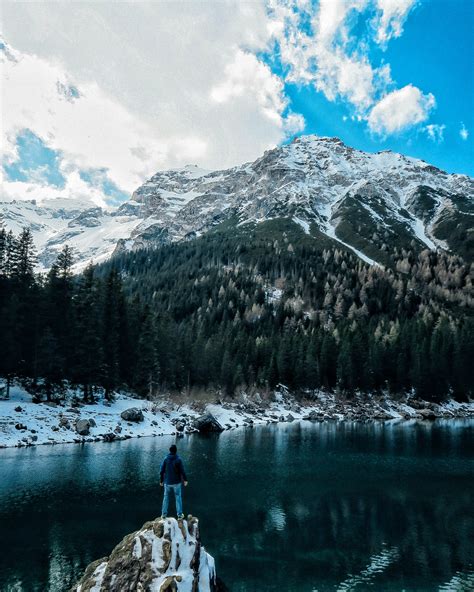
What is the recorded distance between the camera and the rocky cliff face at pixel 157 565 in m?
13.9

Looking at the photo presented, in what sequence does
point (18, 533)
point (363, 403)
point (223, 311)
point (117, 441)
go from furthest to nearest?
point (223, 311) → point (363, 403) → point (117, 441) → point (18, 533)

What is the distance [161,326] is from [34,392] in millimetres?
38869

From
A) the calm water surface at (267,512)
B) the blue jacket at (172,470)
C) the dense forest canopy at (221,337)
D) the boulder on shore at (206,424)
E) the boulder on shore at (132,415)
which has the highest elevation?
the dense forest canopy at (221,337)

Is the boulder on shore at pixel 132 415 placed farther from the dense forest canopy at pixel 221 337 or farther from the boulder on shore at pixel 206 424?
the boulder on shore at pixel 206 424

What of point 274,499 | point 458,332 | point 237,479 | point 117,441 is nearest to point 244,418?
point 117,441

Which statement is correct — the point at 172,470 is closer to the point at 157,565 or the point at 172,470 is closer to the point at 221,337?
the point at 157,565

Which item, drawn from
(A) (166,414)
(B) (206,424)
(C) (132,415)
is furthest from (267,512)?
(A) (166,414)

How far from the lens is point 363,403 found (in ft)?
373

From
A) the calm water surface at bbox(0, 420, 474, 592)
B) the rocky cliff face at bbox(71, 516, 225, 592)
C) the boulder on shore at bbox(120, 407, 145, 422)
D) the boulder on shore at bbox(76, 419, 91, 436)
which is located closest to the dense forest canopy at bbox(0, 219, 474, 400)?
the boulder on shore at bbox(120, 407, 145, 422)

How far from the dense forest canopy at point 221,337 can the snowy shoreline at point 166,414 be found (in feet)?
13.4

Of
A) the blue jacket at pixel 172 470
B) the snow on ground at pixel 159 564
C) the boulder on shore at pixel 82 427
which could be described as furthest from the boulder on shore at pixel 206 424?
the snow on ground at pixel 159 564

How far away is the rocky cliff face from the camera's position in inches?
547

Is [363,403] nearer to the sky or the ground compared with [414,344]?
nearer to the ground

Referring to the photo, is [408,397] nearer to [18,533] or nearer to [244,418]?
[244,418]
